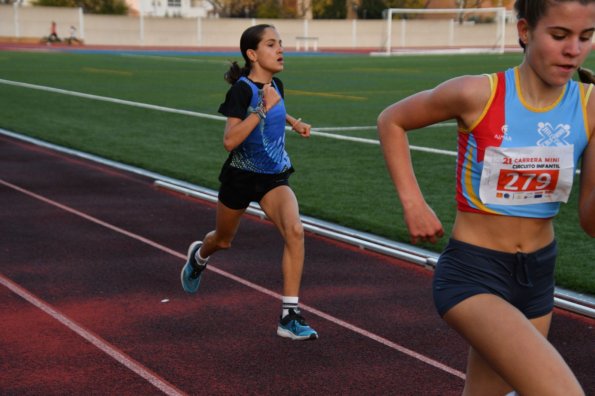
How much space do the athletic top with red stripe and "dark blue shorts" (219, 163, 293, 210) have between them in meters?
3.11

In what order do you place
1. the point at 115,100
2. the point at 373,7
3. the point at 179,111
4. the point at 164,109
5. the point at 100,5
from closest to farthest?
the point at 179,111 → the point at 164,109 → the point at 115,100 → the point at 100,5 → the point at 373,7

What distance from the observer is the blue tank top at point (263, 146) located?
6.57 meters

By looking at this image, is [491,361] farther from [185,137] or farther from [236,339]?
[185,137]

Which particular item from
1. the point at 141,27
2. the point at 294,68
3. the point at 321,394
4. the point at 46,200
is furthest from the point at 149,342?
the point at 141,27

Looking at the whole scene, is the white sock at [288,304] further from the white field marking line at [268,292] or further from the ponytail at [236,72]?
the ponytail at [236,72]

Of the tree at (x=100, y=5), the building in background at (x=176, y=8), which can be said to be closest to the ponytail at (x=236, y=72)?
the tree at (x=100, y=5)

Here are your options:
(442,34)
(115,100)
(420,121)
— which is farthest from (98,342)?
(442,34)

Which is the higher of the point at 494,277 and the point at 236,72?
the point at 236,72

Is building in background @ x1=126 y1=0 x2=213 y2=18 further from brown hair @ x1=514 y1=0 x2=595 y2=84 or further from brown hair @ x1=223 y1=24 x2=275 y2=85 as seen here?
brown hair @ x1=514 y1=0 x2=595 y2=84

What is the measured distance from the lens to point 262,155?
662cm

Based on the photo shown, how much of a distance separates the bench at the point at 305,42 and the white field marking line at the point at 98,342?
5864 cm

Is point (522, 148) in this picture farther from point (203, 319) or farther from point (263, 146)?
point (203, 319)

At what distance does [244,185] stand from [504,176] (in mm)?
3282

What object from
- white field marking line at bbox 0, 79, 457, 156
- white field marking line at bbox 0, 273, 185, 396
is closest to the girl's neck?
white field marking line at bbox 0, 273, 185, 396
